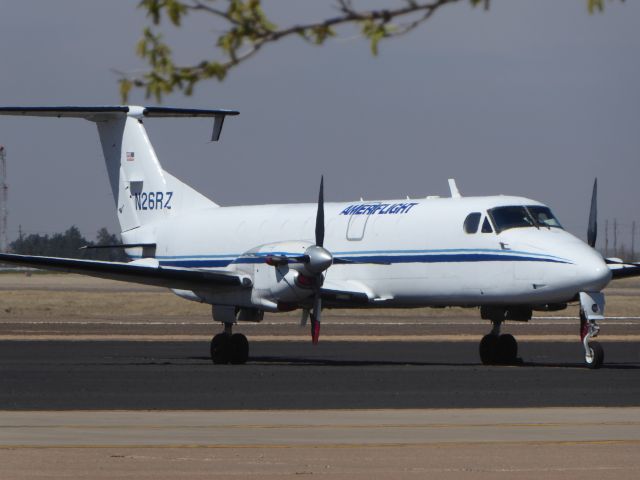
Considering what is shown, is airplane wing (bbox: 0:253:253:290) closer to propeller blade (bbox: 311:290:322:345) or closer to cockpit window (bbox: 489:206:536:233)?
propeller blade (bbox: 311:290:322:345)

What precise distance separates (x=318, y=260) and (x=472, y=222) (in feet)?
10.1

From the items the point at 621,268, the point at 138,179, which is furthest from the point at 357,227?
the point at 138,179

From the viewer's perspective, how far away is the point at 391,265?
28312 millimetres

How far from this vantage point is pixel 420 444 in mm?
13844

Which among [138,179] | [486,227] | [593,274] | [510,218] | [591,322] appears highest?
[138,179]

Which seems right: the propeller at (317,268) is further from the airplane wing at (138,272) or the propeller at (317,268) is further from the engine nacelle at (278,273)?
the airplane wing at (138,272)

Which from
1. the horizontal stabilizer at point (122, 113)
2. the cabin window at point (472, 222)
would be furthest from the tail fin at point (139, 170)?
the cabin window at point (472, 222)

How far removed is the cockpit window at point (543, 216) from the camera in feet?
89.5

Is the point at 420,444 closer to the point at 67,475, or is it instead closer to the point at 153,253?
the point at 67,475

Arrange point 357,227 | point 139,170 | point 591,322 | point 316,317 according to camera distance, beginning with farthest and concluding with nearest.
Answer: point 139,170
point 357,227
point 316,317
point 591,322

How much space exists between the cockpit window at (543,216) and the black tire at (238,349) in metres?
6.23

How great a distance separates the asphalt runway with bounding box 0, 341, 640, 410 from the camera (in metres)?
19.1

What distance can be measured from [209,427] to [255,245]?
15146mm

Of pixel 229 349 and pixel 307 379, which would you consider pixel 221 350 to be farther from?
pixel 307 379
